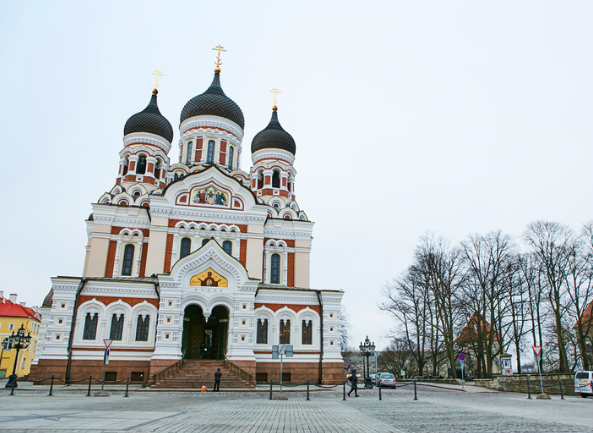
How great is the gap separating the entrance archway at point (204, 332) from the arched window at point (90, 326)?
497 cm

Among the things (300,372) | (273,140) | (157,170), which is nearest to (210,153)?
(157,170)

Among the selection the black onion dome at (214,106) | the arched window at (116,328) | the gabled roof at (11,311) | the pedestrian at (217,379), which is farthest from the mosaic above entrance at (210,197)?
the gabled roof at (11,311)

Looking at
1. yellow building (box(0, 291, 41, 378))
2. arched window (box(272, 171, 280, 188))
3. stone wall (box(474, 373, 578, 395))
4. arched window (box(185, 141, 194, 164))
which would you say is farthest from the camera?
yellow building (box(0, 291, 41, 378))

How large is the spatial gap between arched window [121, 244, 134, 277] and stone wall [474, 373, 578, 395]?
24165 millimetres

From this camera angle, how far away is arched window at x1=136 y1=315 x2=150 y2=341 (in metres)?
27.6

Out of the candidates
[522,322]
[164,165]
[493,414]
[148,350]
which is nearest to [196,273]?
[148,350]

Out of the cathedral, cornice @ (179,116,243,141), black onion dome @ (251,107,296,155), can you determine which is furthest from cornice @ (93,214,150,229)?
black onion dome @ (251,107,296,155)

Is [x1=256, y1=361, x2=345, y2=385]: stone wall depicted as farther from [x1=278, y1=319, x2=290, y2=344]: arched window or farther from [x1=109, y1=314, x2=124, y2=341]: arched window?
[x1=109, y1=314, x2=124, y2=341]: arched window

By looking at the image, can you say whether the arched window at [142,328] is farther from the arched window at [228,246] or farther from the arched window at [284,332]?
the arched window at [284,332]

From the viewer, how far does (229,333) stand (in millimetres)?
27484

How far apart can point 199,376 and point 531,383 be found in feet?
63.8

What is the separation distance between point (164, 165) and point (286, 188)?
10.2 meters

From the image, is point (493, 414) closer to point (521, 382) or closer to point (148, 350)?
point (521, 382)

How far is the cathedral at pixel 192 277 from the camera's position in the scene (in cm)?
2667
